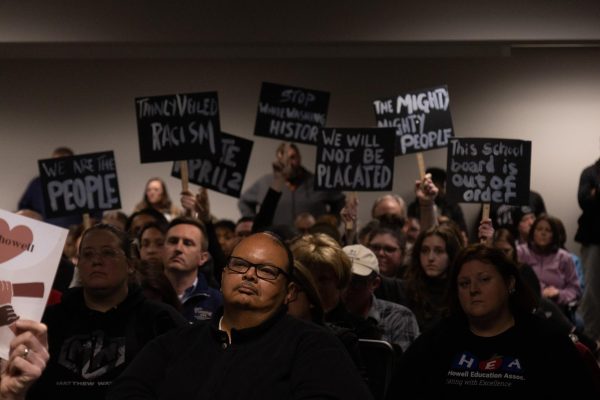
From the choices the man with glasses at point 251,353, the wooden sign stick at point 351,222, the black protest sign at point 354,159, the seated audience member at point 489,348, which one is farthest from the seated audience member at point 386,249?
the man with glasses at point 251,353

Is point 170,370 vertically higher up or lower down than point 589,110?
lower down

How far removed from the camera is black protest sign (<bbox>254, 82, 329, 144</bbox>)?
8.88 m

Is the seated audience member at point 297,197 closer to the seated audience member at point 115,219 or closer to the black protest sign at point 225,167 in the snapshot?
the seated audience member at point 115,219

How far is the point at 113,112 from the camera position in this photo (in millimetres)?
12562

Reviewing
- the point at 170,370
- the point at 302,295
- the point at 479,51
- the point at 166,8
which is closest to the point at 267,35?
the point at 166,8

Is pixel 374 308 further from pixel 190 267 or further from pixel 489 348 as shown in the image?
pixel 489 348

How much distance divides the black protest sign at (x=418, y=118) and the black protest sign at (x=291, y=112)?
2.08 feet

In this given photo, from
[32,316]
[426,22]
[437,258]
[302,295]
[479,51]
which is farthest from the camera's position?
[479,51]

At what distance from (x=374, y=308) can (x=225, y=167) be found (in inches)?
110

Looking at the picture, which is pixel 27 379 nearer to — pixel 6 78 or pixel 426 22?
pixel 426 22

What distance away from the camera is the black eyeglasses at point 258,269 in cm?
358

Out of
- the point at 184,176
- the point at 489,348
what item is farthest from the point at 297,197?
the point at 489,348

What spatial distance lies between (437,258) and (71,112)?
691 cm

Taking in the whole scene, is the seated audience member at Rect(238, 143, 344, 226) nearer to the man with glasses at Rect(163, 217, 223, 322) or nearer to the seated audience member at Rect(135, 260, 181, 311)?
the man with glasses at Rect(163, 217, 223, 322)
